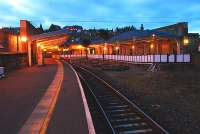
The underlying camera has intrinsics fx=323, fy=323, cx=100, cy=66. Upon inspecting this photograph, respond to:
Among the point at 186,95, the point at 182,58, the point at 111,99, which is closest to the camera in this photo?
the point at 111,99

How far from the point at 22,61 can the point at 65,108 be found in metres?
26.8

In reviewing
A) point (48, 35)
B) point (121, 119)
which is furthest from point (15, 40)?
point (121, 119)

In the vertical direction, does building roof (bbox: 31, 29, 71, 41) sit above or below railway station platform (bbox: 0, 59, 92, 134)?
above

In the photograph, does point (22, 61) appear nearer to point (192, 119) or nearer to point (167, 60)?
point (167, 60)

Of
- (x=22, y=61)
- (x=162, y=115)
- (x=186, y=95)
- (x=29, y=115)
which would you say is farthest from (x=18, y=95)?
(x=22, y=61)

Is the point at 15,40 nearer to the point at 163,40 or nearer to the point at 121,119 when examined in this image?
the point at 163,40

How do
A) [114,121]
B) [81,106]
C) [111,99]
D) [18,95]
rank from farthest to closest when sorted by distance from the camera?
[111,99] → [18,95] → [81,106] → [114,121]

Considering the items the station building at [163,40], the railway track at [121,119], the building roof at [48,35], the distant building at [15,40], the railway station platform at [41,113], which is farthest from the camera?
the station building at [163,40]

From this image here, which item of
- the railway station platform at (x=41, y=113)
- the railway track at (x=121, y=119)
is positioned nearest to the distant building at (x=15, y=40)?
the railway station platform at (x=41, y=113)

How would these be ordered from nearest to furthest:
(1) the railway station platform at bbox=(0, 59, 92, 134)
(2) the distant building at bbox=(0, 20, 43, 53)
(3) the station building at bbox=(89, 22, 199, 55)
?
(1) the railway station platform at bbox=(0, 59, 92, 134)
(2) the distant building at bbox=(0, 20, 43, 53)
(3) the station building at bbox=(89, 22, 199, 55)

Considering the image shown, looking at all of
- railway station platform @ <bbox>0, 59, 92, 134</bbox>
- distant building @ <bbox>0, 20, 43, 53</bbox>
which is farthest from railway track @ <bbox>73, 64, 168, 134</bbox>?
distant building @ <bbox>0, 20, 43, 53</bbox>

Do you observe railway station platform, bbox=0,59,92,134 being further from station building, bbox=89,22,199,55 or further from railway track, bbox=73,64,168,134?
station building, bbox=89,22,199,55

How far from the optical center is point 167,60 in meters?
37.8

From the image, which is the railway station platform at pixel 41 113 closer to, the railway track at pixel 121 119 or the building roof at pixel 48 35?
the railway track at pixel 121 119
